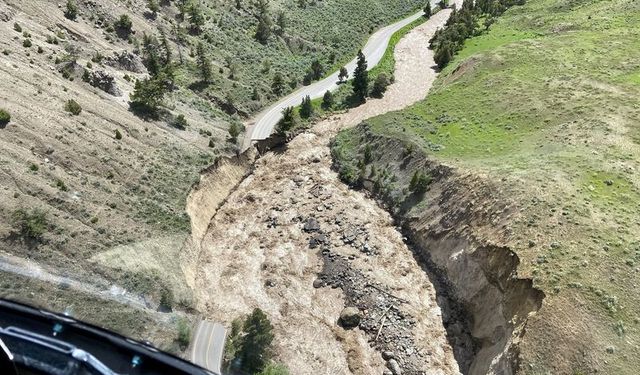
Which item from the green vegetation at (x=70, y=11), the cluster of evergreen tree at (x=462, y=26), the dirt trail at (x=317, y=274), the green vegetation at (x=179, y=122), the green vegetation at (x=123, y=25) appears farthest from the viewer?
the cluster of evergreen tree at (x=462, y=26)

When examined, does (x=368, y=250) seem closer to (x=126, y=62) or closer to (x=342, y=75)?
(x=126, y=62)

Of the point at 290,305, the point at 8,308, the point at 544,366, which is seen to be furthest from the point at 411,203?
the point at 8,308

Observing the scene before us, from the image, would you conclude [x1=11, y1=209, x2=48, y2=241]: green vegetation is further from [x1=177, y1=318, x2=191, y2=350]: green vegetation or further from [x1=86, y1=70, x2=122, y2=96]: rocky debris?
[x1=86, y1=70, x2=122, y2=96]: rocky debris

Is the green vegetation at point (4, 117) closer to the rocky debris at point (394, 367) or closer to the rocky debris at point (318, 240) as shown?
the rocky debris at point (318, 240)

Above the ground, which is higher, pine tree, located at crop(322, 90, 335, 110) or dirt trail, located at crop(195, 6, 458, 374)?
pine tree, located at crop(322, 90, 335, 110)

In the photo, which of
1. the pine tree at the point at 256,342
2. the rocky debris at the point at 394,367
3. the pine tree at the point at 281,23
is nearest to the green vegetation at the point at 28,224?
the pine tree at the point at 256,342

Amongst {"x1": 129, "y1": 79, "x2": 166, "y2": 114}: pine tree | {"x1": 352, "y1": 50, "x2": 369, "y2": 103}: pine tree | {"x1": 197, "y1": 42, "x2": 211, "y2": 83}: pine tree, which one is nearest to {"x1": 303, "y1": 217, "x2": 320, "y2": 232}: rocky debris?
{"x1": 129, "y1": 79, "x2": 166, "y2": 114}: pine tree
